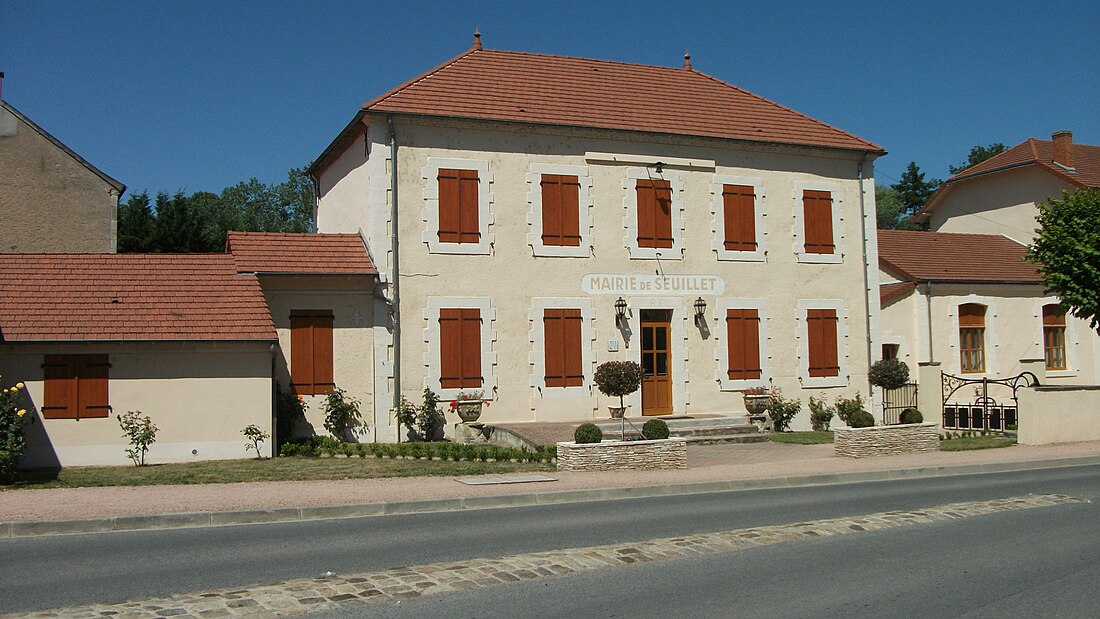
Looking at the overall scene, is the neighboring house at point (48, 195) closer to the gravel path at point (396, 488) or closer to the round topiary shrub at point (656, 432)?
the gravel path at point (396, 488)

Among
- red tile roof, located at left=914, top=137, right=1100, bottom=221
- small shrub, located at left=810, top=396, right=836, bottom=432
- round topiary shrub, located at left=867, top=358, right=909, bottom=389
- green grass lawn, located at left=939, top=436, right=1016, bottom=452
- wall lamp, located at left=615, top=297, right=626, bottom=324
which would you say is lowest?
green grass lawn, located at left=939, top=436, right=1016, bottom=452

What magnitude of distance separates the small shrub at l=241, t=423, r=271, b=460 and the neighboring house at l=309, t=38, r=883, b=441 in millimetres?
2802

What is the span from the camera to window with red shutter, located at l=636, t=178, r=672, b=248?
22.1m

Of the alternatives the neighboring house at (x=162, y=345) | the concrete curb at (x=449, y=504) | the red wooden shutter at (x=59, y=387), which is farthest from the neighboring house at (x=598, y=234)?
the concrete curb at (x=449, y=504)

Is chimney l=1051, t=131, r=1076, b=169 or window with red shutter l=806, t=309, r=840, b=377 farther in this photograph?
chimney l=1051, t=131, r=1076, b=169

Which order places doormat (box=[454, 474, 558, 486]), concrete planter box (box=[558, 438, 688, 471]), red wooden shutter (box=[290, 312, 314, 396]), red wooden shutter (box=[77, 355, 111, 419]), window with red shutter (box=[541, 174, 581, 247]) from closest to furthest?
doormat (box=[454, 474, 558, 486]) < concrete planter box (box=[558, 438, 688, 471]) < red wooden shutter (box=[77, 355, 111, 419]) < red wooden shutter (box=[290, 312, 314, 396]) < window with red shutter (box=[541, 174, 581, 247])

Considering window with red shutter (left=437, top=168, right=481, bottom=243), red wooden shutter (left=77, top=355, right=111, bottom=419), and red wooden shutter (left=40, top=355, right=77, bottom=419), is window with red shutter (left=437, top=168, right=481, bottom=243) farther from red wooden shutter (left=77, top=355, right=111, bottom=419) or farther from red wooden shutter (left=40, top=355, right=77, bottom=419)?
red wooden shutter (left=40, top=355, right=77, bottom=419)

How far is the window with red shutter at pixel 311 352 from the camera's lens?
19125mm

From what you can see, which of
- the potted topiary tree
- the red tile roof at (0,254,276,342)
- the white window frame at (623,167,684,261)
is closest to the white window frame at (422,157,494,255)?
the white window frame at (623,167,684,261)

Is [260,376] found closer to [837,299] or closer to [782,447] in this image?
[782,447]

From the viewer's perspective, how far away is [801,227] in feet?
77.6

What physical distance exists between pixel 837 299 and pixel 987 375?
6855 mm

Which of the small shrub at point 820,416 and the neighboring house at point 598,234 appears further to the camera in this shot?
the small shrub at point 820,416

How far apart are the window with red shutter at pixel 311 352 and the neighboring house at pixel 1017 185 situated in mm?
24314
